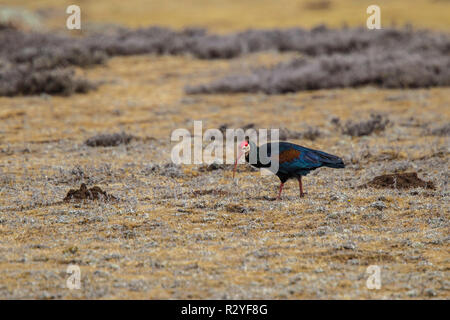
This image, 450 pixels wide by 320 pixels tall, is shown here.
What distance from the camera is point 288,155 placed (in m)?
7.84

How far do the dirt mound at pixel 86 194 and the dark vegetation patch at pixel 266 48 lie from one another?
30.2 ft

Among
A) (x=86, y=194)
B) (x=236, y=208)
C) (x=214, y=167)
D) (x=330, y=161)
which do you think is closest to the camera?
(x=236, y=208)

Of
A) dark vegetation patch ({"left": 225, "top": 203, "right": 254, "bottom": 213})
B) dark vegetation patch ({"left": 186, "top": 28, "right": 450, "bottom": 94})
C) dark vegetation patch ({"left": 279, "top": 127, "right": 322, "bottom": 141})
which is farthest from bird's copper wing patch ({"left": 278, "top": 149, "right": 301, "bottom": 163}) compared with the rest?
dark vegetation patch ({"left": 186, "top": 28, "right": 450, "bottom": 94})

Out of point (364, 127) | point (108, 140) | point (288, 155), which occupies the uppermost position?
point (288, 155)

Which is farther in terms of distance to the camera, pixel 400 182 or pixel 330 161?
pixel 400 182

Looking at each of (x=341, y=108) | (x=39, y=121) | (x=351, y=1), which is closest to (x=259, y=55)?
(x=341, y=108)

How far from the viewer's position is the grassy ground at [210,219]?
5.53 m

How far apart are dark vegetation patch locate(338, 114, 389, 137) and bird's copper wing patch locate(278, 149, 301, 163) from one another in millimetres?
5000

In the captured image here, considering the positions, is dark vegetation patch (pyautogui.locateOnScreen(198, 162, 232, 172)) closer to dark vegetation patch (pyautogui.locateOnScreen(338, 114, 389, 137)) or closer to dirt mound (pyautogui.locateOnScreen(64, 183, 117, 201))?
dirt mound (pyautogui.locateOnScreen(64, 183, 117, 201))

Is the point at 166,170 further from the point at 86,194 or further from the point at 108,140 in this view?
the point at 108,140

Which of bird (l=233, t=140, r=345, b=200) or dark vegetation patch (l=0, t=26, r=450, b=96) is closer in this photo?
bird (l=233, t=140, r=345, b=200)

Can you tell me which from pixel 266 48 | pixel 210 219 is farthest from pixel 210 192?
pixel 266 48

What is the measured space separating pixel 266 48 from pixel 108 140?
42.7 ft

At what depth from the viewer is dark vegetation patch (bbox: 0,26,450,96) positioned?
1750 cm
